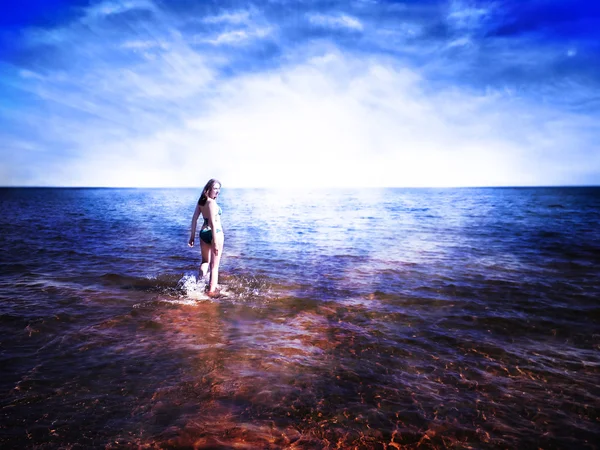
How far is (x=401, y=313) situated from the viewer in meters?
7.26

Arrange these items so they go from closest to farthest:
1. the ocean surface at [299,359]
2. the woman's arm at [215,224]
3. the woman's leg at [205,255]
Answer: the ocean surface at [299,359]
the woman's arm at [215,224]
the woman's leg at [205,255]

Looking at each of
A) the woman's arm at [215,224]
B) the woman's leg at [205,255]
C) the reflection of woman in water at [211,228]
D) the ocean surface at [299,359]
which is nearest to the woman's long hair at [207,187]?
the reflection of woman in water at [211,228]

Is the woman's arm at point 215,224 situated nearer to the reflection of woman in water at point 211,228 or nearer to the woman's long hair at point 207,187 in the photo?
the reflection of woman in water at point 211,228

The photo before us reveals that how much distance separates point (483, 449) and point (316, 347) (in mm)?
2824

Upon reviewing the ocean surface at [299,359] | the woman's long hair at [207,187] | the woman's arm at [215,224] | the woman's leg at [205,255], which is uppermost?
the woman's long hair at [207,187]

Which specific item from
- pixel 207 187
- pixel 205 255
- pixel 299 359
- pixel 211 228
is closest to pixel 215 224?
pixel 211 228

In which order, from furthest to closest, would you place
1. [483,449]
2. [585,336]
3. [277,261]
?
1. [277,261]
2. [585,336]
3. [483,449]

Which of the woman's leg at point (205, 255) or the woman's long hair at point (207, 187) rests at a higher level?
the woman's long hair at point (207, 187)

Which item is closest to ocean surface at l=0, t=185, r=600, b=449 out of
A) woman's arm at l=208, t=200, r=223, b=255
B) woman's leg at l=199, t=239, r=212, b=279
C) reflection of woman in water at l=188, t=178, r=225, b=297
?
woman's leg at l=199, t=239, r=212, b=279

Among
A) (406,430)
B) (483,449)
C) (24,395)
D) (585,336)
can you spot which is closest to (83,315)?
(24,395)

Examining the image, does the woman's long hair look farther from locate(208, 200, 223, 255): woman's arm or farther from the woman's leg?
the woman's leg

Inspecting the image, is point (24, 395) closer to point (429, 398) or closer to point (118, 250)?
point (429, 398)

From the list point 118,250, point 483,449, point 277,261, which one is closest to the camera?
point 483,449

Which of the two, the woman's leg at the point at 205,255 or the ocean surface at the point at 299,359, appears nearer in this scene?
the ocean surface at the point at 299,359
